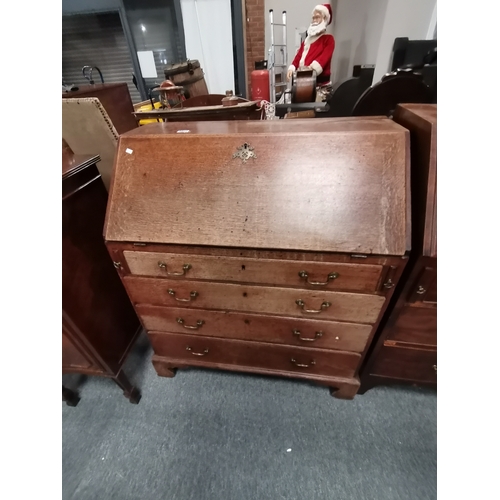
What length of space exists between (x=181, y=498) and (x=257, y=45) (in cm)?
539

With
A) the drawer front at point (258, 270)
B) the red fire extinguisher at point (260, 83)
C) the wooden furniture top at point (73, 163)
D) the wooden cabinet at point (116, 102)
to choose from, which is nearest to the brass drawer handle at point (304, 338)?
the drawer front at point (258, 270)

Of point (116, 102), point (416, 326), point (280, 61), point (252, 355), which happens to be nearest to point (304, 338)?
point (252, 355)

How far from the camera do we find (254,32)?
4055 millimetres

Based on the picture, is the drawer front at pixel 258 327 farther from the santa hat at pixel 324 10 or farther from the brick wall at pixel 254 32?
the brick wall at pixel 254 32

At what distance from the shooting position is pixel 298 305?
0.94 metres

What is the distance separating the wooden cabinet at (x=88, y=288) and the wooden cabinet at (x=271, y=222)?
184 mm

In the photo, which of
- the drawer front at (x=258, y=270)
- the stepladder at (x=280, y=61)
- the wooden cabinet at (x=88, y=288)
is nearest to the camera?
the drawer front at (x=258, y=270)

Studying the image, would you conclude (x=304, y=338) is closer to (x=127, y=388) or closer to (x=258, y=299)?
(x=258, y=299)

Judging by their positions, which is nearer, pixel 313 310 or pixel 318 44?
pixel 313 310

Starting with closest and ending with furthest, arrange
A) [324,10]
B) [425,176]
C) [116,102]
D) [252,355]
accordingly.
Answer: [425,176] < [252,355] < [116,102] < [324,10]

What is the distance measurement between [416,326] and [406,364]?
27 cm

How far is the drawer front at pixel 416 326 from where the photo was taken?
2.87 ft

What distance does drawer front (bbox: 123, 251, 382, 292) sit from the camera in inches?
31.7

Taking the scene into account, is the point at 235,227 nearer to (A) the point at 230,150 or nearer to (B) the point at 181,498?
(A) the point at 230,150
